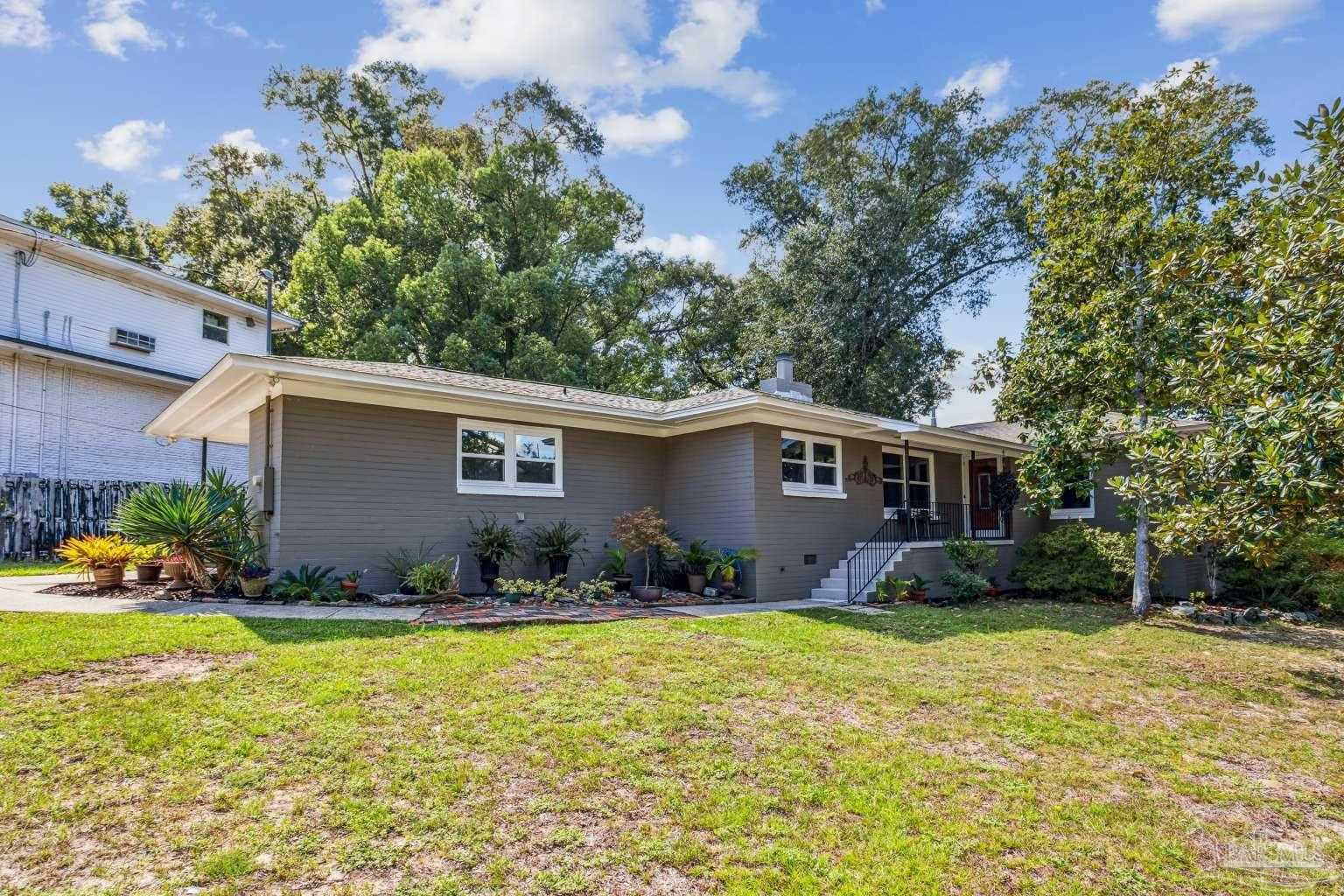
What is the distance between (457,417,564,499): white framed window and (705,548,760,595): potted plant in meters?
2.69

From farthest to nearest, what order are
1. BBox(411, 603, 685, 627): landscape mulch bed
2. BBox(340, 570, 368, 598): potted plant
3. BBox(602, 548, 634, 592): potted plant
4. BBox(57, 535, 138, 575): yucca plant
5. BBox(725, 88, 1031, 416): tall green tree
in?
1. BBox(725, 88, 1031, 416): tall green tree
2. BBox(602, 548, 634, 592): potted plant
3. BBox(57, 535, 138, 575): yucca plant
4. BBox(340, 570, 368, 598): potted plant
5. BBox(411, 603, 685, 627): landscape mulch bed

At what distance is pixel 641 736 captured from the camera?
4.29 metres

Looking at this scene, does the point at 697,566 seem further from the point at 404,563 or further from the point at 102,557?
the point at 102,557

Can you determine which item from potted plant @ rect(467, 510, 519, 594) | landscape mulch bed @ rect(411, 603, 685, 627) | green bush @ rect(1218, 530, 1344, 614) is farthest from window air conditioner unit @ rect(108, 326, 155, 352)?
green bush @ rect(1218, 530, 1344, 614)

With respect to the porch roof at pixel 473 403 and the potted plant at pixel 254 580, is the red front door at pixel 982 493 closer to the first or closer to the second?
the porch roof at pixel 473 403

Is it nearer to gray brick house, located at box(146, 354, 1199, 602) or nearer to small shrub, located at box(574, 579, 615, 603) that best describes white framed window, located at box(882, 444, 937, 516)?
gray brick house, located at box(146, 354, 1199, 602)

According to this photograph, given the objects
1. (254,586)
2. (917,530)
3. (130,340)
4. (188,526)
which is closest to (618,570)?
(254,586)

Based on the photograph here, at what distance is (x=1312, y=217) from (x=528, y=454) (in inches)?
364

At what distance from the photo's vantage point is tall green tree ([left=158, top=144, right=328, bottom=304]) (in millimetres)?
26297

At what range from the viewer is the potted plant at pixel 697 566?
1102 cm

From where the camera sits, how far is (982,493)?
16562mm

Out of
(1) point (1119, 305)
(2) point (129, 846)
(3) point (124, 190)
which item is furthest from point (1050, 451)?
(3) point (124, 190)

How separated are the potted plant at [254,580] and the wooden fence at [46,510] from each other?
735 cm

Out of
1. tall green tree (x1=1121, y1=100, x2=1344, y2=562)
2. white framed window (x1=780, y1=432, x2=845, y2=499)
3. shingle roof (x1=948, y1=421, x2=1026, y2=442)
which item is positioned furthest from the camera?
shingle roof (x1=948, y1=421, x2=1026, y2=442)
